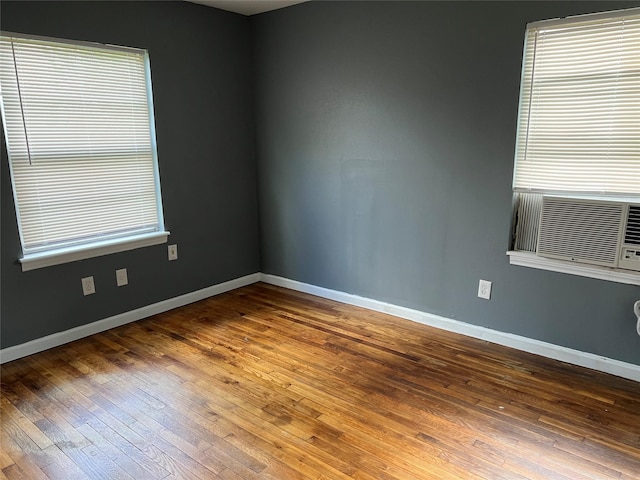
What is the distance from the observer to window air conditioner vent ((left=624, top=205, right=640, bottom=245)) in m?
2.39

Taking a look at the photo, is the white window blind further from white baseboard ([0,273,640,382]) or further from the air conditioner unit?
white baseboard ([0,273,640,382])

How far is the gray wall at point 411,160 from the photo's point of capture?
269 centimetres

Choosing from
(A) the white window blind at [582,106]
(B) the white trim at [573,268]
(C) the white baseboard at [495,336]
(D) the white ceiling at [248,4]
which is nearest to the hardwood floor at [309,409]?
(C) the white baseboard at [495,336]

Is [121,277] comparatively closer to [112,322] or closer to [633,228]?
[112,322]

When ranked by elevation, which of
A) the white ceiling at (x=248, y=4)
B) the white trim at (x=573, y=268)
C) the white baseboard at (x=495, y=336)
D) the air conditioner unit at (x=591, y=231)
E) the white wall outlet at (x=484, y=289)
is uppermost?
the white ceiling at (x=248, y=4)

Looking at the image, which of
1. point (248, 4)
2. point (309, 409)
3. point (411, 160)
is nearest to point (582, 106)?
point (411, 160)

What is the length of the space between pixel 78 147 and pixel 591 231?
3212 millimetres

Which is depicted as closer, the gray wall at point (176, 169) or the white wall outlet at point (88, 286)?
the gray wall at point (176, 169)

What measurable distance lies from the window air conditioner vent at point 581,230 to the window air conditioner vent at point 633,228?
4 centimetres

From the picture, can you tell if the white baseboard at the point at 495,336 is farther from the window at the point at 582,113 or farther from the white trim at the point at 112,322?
the white trim at the point at 112,322

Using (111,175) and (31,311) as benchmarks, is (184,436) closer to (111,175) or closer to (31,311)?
(31,311)

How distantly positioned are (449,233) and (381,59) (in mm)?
1322

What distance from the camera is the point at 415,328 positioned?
3.24 metres

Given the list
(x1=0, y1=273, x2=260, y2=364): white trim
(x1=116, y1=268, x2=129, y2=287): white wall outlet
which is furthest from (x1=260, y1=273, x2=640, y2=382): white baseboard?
(x1=116, y1=268, x2=129, y2=287): white wall outlet
